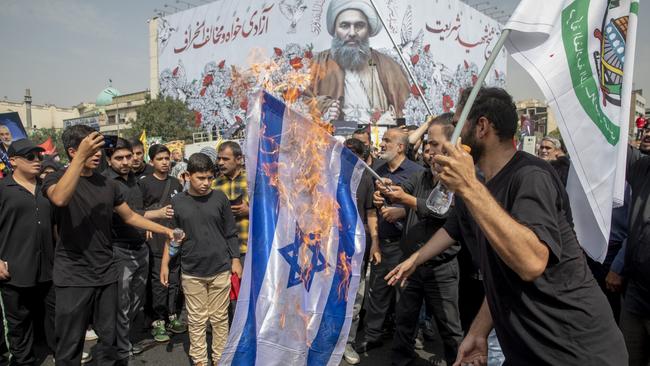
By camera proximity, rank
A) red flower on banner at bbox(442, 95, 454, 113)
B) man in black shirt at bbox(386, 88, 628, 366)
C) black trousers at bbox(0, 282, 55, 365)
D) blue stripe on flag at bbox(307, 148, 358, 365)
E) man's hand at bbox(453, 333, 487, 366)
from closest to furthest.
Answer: man in black shirt at bbox(386, 88, 628, 366)
man's hand at bbox(453, 333, 487, 366)
blue stripe on flag at bbox(307, 148, 358, 365)
black trousers at bbox(0, 282, 55, 365)
red flower on banner at bbox(442, 95, 454, 113)

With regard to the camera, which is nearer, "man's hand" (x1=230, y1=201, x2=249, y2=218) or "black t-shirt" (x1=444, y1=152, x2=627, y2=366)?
"black t-shirt" (x1=444, y1=152, x2=627, y2=366)

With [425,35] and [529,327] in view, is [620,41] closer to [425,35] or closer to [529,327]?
[529,327]

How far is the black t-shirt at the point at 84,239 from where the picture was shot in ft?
10.3

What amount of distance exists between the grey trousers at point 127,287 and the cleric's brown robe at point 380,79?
99.2 feet

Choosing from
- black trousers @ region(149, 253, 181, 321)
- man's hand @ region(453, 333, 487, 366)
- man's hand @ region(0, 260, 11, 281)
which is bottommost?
black trousers @ region(149, 253, 181, 321)

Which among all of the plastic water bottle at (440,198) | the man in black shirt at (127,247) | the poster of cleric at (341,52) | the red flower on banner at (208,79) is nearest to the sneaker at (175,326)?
the man in black shirt at (127,247)

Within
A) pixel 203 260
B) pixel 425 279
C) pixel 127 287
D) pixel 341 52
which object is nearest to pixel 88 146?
pixel 203 260

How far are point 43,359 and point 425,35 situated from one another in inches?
1445

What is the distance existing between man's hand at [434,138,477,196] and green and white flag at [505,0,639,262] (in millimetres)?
589

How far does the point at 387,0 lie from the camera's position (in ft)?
112

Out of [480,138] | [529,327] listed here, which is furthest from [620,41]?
[529,327]

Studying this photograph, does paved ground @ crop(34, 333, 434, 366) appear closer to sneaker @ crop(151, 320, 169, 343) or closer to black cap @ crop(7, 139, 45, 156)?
sneaker @ crop(151, 320, 169, 343)

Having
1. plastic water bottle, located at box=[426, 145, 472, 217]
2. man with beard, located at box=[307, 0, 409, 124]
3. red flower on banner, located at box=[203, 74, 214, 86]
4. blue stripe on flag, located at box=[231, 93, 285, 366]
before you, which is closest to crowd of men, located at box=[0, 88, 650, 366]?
plastic water bottle, located at box=[426, 145, 472, 217]

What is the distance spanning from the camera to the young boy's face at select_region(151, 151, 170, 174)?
196 inches
